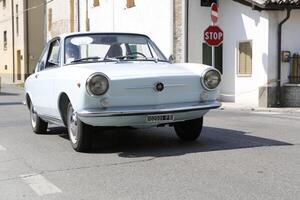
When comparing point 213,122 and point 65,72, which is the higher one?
point 65,72

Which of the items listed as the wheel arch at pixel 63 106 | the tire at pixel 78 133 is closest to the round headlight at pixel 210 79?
the tire at pixel 78 133

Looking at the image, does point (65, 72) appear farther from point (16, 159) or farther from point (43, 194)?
point (43, 194)

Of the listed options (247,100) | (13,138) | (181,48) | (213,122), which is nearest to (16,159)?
(13,138)

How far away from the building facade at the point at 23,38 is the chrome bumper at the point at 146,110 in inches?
1522

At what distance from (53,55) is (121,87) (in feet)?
8.46

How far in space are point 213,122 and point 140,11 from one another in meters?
13.7

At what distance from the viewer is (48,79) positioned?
920cm

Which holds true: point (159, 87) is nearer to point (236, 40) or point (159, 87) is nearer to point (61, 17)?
point (236, 40)

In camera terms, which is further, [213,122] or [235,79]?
[235,79]

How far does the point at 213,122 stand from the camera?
1245cm

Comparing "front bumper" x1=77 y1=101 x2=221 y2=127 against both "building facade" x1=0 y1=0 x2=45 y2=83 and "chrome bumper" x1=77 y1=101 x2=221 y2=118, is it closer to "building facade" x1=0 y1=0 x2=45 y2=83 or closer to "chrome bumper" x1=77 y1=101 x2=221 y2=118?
"chrome bumper" x1=77 y1=101 x2=221 y2=118

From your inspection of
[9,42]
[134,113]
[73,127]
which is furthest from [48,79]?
[9,42]

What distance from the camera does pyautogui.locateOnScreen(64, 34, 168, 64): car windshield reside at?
8805 mm

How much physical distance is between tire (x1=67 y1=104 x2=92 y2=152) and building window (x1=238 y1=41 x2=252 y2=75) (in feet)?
40.0
